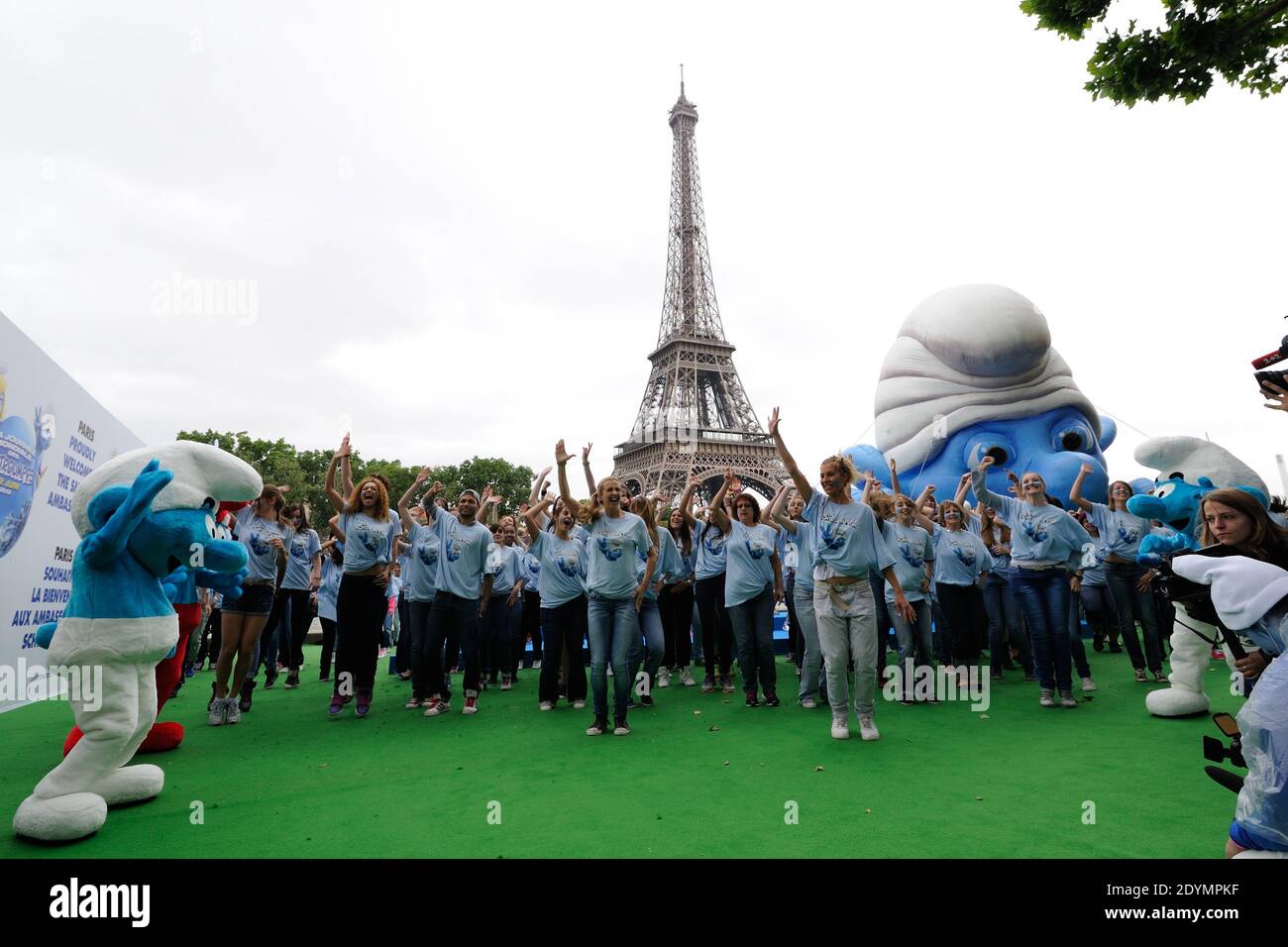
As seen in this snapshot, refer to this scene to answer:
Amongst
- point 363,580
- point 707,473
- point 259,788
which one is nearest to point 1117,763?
point 259,788

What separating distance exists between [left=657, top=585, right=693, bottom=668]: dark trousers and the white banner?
5609mm

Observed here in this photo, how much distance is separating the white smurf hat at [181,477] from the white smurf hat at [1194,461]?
659cm

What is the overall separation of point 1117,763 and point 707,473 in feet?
115

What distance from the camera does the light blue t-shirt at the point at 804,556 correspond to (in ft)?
20.0

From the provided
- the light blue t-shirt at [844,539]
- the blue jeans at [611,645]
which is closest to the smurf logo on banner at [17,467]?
the blue jeans at [611,645]

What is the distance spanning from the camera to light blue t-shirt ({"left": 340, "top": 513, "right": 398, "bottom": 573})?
19.0 ft

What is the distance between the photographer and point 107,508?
11.2 ft

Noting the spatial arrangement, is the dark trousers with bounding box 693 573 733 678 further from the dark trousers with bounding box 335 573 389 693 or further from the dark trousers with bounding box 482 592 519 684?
the dark trousers with bounding box 335 573 389 693

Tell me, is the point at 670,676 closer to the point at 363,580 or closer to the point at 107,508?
the point at 363,580

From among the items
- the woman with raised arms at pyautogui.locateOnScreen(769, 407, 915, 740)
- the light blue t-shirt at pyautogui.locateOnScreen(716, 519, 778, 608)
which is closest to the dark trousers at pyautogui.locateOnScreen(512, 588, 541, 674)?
the light blue t-shirt at pyautogui.locateOnScreen(716, 519, 778, 608)

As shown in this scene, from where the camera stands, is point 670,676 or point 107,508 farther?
point 670,676

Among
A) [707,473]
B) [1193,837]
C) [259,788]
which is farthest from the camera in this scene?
[707,473]

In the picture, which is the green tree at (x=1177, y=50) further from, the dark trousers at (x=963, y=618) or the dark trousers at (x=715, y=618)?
the dark trousers at (x=715, y=618)
